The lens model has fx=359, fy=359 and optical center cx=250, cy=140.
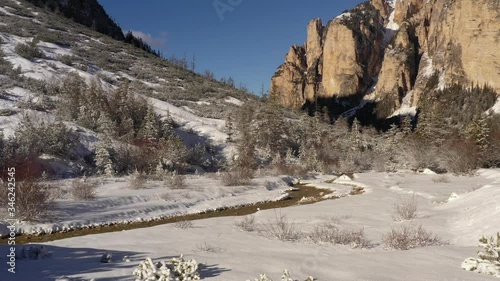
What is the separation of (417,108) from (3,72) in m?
115

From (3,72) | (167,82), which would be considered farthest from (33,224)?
(167,82)

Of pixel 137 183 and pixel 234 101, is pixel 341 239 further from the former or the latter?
pixel 234 101

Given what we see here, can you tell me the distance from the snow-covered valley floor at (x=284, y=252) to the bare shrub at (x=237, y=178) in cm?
941

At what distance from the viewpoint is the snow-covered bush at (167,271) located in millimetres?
5344

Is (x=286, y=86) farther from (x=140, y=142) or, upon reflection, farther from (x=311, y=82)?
(x=140, y=142)

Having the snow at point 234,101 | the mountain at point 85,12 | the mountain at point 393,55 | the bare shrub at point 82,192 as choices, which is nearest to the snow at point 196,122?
the snow at point 234,101

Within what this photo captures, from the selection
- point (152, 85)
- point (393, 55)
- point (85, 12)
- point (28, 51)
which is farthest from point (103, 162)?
point (393, 55)

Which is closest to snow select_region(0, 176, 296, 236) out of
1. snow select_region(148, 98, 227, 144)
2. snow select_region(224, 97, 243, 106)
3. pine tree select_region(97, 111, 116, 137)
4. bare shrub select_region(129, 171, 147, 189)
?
bare shrub select_region(129, 171, 147, 189)

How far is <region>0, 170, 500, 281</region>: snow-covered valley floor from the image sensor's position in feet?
19.0

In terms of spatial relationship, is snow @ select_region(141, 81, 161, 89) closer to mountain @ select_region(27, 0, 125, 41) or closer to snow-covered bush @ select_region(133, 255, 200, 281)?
mountain @ select_region(27, 0, 125, 41)

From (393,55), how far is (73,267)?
507 ft

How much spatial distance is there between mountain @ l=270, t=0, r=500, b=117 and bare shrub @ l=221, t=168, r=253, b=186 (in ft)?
363

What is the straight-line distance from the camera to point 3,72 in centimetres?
3158

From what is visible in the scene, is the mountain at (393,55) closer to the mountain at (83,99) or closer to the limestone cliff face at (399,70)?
the limestone cliff face at (399,70)
